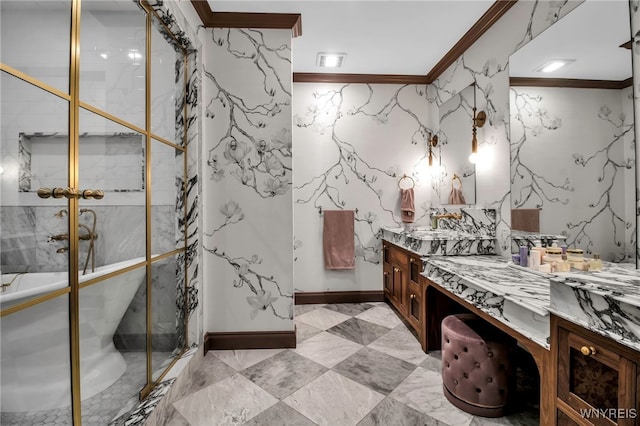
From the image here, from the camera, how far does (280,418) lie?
4.79 ft

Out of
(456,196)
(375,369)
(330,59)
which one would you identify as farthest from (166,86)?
(456,196)

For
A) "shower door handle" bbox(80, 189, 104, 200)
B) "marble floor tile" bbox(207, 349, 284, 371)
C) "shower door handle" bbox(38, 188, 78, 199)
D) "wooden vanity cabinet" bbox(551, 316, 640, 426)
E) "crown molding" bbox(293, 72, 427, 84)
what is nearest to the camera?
"wooden vanity cabinet" bbox(551, 316, 640, 426)

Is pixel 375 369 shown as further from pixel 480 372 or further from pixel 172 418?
pixel 172 418

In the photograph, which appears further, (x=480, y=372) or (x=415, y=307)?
(x=415, y=307)

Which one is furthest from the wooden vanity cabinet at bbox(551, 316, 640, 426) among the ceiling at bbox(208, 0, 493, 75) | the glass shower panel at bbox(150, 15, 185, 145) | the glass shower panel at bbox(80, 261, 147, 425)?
the ceiling at bbox(208, 0, 493, 75)

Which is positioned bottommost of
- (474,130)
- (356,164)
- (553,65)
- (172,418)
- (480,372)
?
(172,418)

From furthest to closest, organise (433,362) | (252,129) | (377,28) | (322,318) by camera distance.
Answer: (322,318) < (377,28) < (252,129) < (433,362)

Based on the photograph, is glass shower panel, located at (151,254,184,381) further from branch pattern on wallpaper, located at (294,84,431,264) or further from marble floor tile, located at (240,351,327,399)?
branch pattern on wallpaper, located at (294,84,431,264)

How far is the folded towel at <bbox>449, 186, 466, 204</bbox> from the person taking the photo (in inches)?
104

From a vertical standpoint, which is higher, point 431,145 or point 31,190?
point 431,145

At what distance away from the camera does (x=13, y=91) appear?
82cm

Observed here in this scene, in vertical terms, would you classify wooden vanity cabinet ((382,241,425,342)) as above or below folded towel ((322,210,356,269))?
below

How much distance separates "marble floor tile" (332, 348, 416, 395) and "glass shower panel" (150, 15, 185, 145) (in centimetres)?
186

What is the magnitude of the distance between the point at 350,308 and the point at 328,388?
134cm
